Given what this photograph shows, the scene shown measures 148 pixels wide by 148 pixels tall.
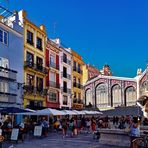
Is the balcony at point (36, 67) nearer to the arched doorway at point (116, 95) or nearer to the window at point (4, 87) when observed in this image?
the window at point (4, 87)

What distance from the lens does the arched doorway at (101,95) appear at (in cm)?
6678

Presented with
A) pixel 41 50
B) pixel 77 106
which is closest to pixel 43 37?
pixel 41 50

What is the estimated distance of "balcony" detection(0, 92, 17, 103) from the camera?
103 feet

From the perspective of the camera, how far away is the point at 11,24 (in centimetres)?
3528

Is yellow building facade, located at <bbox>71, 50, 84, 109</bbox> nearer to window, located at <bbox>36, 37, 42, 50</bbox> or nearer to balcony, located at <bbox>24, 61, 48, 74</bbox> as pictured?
balcony, located at <bbox>24, 61, 48, 74</bbox>

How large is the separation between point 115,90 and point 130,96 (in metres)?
3.22

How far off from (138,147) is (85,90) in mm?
53912

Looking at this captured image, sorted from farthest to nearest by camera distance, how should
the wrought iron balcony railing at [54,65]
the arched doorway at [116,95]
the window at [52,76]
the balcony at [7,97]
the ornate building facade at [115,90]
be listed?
the arched doorway at [116,95], the ornate building facade at [115,90], the wrought iron balcony railing at [54,65], the window at [52,76], the balcony at [7,97]

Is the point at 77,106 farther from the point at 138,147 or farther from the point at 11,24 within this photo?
A: the point at 138,147

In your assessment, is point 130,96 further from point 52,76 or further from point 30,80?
point 30,80

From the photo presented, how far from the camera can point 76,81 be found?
57156mm

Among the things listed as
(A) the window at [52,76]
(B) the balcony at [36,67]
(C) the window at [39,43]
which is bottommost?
(A) the window at [52,76]

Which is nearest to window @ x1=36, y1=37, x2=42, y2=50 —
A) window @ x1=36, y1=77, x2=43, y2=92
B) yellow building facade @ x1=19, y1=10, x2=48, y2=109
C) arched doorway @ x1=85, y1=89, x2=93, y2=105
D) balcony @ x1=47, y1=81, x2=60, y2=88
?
yellow building facade @ x1=19, y1=10, x2=48, y2=109

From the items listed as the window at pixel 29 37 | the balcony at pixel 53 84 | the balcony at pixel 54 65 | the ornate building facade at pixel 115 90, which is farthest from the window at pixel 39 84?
the ornate building facade at pixel 115 90
